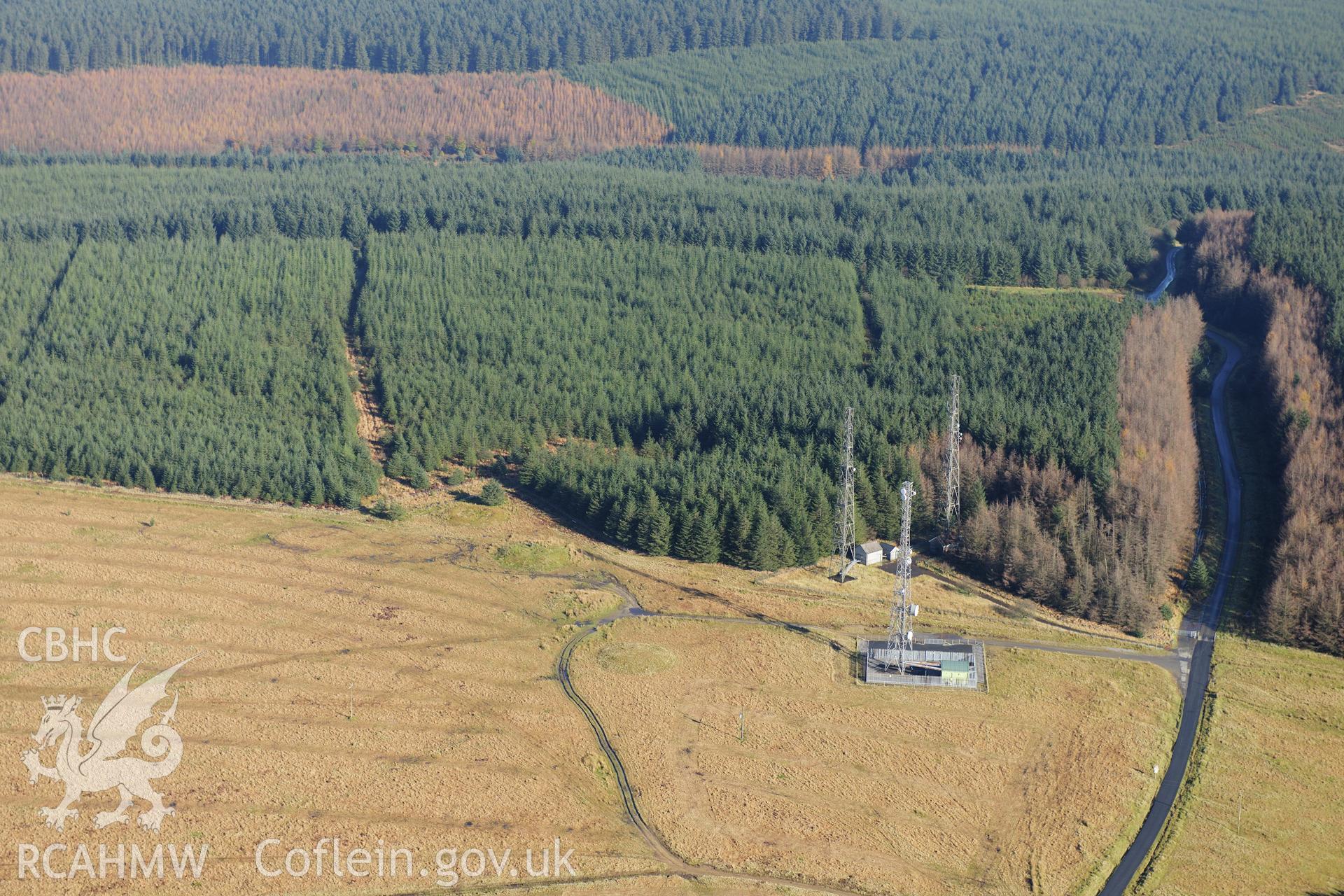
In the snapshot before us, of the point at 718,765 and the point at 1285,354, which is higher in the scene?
the point at 1285,354

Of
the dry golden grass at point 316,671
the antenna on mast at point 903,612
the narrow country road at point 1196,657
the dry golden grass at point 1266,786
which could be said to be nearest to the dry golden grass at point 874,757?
the narrow country road at point 1196,657

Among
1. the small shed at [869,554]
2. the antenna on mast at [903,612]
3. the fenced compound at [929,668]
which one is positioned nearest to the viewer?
the fenced compound at [929,668]

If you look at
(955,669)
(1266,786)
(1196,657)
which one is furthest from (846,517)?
(1266,786)

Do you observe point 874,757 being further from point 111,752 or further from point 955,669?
point 111,752

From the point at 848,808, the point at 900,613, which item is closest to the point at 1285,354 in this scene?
the point at 900,613

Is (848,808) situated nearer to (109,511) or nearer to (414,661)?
(414,661)

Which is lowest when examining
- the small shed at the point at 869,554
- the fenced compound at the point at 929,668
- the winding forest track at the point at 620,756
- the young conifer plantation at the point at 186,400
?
the winding forest track at the point at 620,756

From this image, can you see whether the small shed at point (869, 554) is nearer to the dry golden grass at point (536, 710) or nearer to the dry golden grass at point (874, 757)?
the dry golden grass at point (536, 710)
